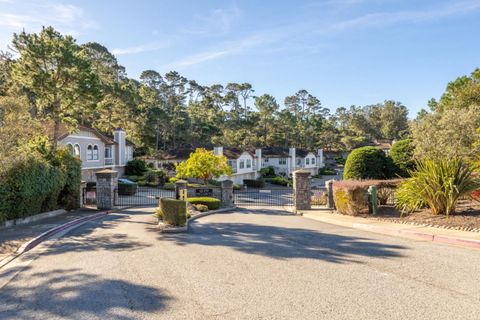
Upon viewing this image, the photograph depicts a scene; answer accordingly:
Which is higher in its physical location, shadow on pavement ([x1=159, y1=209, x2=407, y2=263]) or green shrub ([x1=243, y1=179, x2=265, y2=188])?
green shrub ([x1=243, y1=179, x2=265, y2=188])

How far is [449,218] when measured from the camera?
1224 centimetres

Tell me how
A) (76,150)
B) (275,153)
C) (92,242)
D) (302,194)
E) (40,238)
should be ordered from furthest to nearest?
(275,153) → (76,150) → (302,194) → (40,238) → (92,242)

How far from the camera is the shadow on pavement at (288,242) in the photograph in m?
8.80

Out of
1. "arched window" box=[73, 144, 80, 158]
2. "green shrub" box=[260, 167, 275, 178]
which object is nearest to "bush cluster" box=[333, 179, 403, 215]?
"arched window" box=[73, 144, 80, 158]

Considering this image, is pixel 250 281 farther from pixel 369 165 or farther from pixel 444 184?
pixel 369 165

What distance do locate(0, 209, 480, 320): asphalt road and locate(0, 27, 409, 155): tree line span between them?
41.1ft

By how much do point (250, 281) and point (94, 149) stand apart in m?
38.0

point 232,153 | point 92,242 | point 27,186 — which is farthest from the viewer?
point 232,153

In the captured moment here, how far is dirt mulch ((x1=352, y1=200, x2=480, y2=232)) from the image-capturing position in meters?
11.3

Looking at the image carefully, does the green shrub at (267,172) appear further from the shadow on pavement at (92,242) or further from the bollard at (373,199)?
the shadow on pavement at (92,242)

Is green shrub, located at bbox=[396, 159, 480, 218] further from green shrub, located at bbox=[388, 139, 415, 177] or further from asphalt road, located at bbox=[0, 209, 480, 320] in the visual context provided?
green shrub, located at bbox=[388, 139, 415, 177]

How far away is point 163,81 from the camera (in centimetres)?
9162

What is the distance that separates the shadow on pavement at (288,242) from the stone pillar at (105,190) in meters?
10.3

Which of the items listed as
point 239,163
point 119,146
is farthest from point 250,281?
point 239,163
